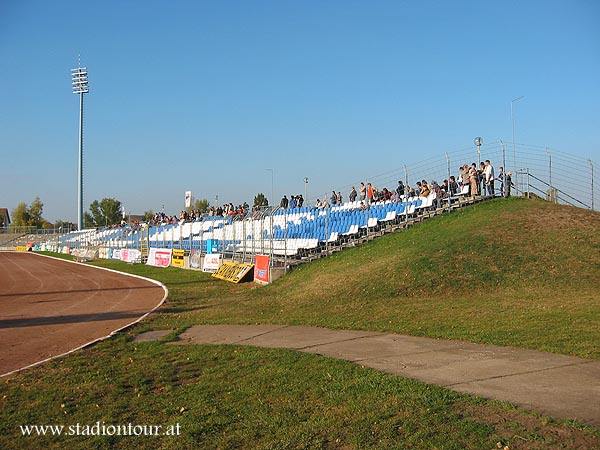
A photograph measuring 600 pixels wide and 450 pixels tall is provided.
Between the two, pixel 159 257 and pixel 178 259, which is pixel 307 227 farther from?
pixel 159 257

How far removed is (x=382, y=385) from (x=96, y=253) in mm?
52520

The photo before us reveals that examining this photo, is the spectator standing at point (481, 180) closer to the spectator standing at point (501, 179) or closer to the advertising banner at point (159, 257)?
the spectator standing at point (501, 179)

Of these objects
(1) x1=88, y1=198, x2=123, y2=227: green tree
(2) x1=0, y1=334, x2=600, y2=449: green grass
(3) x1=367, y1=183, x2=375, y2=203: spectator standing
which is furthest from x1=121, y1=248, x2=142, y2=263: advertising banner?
(1) x1=88, y1=198, x2=123, y2=227: green tree

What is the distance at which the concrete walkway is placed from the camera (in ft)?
22.1

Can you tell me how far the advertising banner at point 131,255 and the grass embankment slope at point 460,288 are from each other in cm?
2092

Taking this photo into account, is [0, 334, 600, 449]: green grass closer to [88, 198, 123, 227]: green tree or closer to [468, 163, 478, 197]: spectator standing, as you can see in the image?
[468, 163, 478, 197]: spectator standing

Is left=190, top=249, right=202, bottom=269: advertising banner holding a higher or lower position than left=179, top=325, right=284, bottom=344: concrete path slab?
higher

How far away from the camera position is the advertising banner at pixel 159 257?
40.0 m

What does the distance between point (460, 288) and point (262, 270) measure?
10318 millimetres

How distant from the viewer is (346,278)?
63.8ft

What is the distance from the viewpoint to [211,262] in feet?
107

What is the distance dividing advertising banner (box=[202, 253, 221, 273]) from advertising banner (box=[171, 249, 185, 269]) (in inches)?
165

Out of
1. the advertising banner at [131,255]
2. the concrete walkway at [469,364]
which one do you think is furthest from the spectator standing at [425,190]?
the advertising banner at [131,255]

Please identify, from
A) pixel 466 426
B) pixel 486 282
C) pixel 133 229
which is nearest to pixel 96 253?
pixel 133 229
